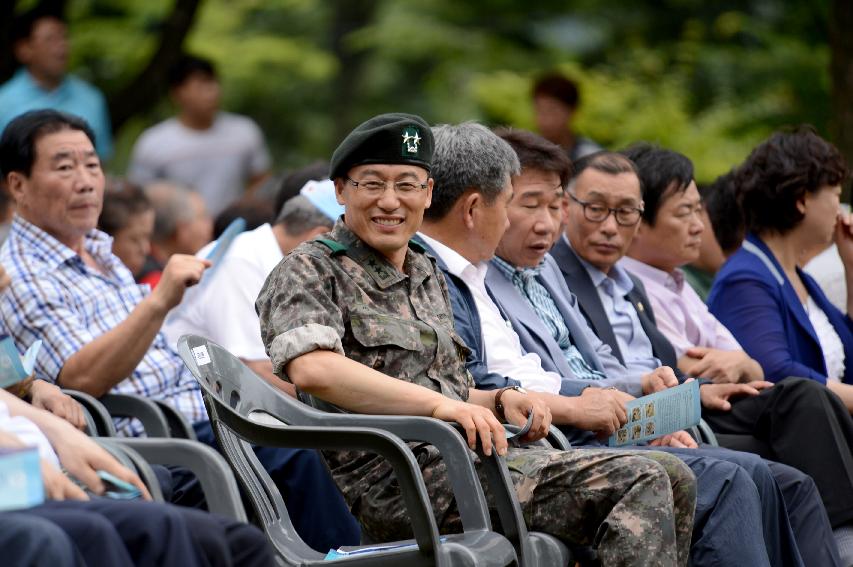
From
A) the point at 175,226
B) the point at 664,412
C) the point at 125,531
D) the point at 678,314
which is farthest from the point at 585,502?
the point at 175,226

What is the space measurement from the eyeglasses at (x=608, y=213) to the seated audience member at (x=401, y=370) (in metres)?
1.39

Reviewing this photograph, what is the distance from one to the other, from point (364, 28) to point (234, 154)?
7.38 m

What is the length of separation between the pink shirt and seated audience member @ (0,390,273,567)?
2.98 m

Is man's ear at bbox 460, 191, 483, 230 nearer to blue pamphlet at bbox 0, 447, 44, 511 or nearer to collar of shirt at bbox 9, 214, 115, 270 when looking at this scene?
collar of shirt at bbox 9, 214, 115, 270

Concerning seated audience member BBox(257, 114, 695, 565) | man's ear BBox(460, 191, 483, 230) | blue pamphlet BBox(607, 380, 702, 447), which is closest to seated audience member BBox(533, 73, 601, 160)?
man's ear BBox(460, 191, 483, 230)

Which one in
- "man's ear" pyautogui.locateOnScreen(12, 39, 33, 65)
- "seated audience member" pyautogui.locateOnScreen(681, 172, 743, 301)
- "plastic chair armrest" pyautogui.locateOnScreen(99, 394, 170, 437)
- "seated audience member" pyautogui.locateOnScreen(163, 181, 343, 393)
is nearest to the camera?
"plastic chair armrest" pyautogui.locateOnScreen(99, 394, 170, 437)

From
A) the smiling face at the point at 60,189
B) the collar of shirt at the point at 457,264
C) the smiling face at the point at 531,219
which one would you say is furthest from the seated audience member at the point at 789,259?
the smiling face at the point at 60,189

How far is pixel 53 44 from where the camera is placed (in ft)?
29.6

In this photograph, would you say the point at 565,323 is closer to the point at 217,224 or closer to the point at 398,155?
the point at 398,155

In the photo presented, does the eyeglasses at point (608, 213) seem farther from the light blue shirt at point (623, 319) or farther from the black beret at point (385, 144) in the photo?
the black beret at point (385, 144)

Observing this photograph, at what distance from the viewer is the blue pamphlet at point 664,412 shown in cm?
448

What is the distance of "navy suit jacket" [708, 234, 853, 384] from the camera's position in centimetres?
584

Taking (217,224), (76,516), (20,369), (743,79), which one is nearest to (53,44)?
(217,224)

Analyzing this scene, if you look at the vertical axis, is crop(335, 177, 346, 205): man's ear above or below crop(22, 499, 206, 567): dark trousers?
above
